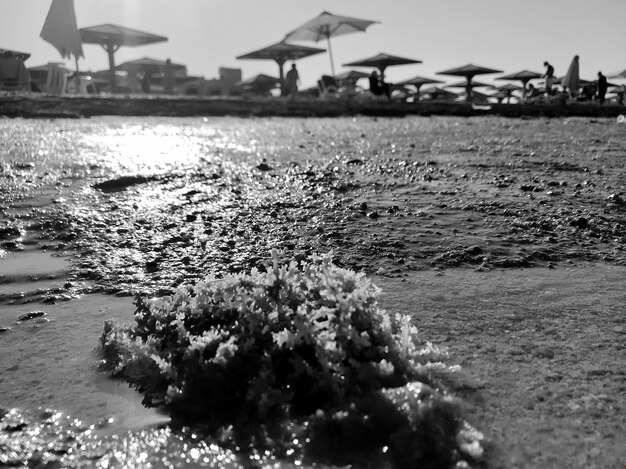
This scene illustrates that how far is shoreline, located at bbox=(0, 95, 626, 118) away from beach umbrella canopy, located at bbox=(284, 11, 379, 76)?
824 cm

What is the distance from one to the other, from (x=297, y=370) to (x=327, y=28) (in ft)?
61.1

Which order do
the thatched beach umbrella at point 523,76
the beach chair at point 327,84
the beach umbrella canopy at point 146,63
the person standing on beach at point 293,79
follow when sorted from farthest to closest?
the thatched beach umbrella at point 523,76
the beach umbrella canopy at point 146,63
the beach chair at point 327,84
the person standing on beach at point 293,79

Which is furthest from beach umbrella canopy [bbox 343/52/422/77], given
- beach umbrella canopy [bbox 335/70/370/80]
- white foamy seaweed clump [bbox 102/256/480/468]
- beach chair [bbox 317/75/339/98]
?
white foamy seaweed clump [bbox 102/256/480/468]

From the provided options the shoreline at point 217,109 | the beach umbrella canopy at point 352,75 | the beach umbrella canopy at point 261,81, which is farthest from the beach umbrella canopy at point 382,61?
the shoreline at point 217,109

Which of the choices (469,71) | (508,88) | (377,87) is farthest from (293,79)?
(508,88)

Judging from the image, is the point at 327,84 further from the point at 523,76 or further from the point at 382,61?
the point at 523,76

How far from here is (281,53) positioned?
20.6m

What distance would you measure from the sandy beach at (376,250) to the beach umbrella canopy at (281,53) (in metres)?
15.7

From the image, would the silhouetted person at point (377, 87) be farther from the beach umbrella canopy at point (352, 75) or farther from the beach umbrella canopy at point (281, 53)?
the beach umbrella canopy at point (352, 75)

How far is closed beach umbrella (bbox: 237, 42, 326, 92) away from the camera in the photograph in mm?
19844

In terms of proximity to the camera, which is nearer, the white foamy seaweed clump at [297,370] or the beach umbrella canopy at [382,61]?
the white foamy seaweed clump at [297,370]

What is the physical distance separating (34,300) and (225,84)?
28350 millimetres

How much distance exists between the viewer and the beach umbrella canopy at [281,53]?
1984 centimetres

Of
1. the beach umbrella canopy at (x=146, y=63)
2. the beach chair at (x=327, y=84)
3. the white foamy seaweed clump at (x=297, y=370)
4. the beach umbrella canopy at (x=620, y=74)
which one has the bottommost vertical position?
the white foamy seaweed clump at (x=297, y=370)
